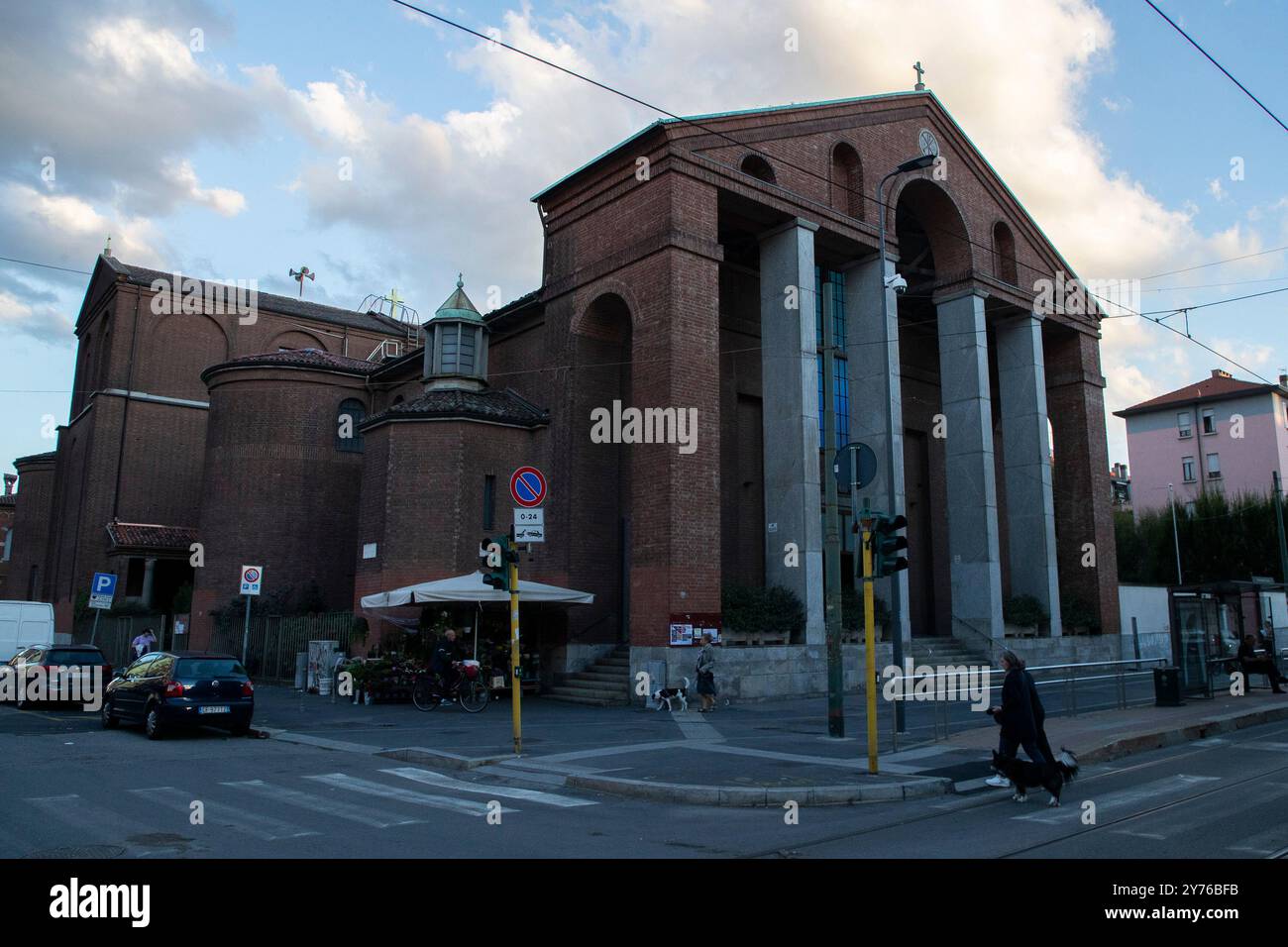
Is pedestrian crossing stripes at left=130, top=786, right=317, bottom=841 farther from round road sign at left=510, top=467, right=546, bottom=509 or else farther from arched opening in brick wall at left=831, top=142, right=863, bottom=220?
arched opening in brick wall at left=831, top=142, right=863, bottom=220

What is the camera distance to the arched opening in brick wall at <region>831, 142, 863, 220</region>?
1000 inches

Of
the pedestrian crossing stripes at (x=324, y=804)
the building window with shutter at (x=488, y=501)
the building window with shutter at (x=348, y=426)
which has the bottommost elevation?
the pedestrian crossing stripes at (x=324, y=804)

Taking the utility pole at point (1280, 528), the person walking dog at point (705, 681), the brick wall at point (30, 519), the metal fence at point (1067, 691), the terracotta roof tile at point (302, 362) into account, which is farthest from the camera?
the brick wall at point (30, 519)

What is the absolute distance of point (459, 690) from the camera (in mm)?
19203

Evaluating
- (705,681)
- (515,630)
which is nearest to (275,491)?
(705,681)

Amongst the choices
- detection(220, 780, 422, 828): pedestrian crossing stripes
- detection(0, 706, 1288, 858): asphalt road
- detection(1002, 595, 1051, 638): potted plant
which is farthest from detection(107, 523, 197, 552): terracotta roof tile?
detection(1002, 595, 1051, 638): potted plant

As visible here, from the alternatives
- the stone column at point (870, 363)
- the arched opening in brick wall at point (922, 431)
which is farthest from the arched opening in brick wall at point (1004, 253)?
the stone column at point (870, 363)

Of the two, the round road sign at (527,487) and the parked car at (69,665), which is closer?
the round road sign at (527,487)

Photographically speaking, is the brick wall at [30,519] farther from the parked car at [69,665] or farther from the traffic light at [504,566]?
the traffic light at [504,566]

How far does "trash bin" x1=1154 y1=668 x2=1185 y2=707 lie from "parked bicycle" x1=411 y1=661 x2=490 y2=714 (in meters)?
13.3

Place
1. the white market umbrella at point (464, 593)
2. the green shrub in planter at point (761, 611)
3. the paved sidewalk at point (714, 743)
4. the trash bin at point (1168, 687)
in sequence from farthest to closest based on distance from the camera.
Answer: the green shrub in planter at point (761, 611), the white market umbrella at point (464, 593), the trash bin at point (1168, 687), the paved sidewalk at point (714, 743)

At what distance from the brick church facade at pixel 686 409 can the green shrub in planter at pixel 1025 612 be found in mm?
608

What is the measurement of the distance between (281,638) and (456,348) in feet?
32.3

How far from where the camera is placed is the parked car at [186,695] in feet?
48.1
